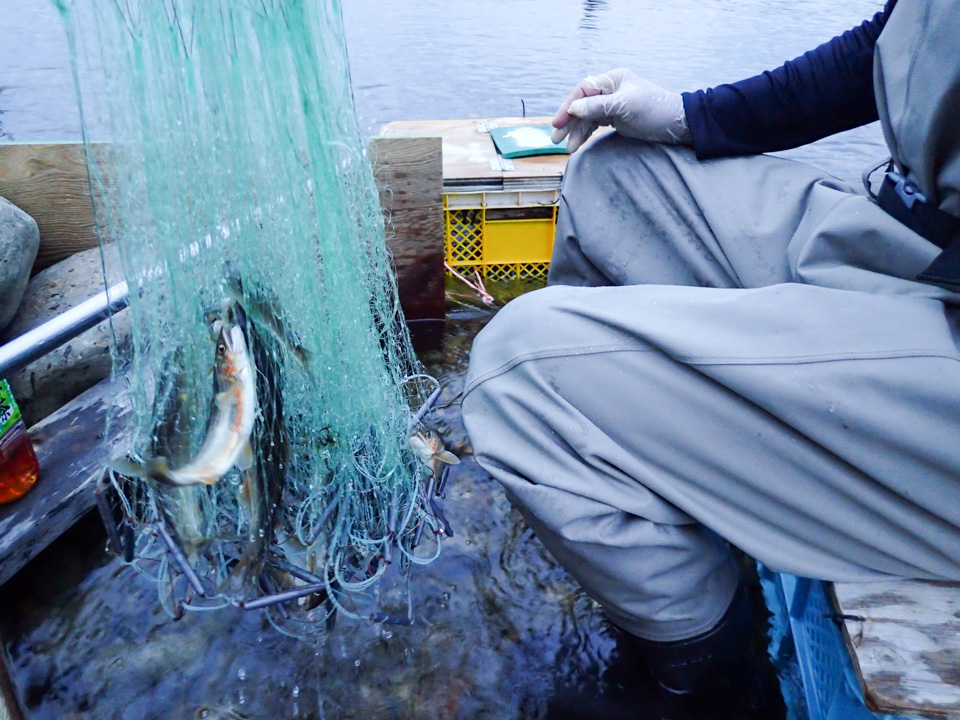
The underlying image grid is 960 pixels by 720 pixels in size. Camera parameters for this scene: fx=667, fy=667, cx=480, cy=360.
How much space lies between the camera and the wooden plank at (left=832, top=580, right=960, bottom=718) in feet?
4.28

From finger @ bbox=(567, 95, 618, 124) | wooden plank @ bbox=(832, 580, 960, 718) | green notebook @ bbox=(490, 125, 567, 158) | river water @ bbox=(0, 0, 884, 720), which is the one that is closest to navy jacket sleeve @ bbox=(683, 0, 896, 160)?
finger @ bbox=(567, 95, 618, 124)

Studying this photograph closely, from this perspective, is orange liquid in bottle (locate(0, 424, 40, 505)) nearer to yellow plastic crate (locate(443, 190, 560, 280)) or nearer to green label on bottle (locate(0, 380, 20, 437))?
green label on bottle (locate(0, 380, 20, 437))

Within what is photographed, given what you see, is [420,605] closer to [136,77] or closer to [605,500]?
[605,500]

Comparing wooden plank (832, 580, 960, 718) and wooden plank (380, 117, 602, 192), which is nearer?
wooden plank (832, 580, 960, 718)

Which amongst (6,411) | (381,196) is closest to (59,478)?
(6,411)

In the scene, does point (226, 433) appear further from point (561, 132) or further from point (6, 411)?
point (561, 132)

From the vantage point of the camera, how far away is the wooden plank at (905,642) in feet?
4.28

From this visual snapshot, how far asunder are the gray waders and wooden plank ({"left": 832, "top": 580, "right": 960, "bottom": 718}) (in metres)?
0.05

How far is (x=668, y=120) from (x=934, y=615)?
1.63m

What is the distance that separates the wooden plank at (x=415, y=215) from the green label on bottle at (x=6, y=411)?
1852 mm

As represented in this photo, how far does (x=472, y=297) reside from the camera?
14.3 feet

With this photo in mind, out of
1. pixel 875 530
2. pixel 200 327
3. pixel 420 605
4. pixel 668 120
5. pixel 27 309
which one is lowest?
pixel 420 605

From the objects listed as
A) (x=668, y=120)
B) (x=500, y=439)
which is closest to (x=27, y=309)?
(x=500, y=439)

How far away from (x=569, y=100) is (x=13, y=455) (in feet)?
7.86
